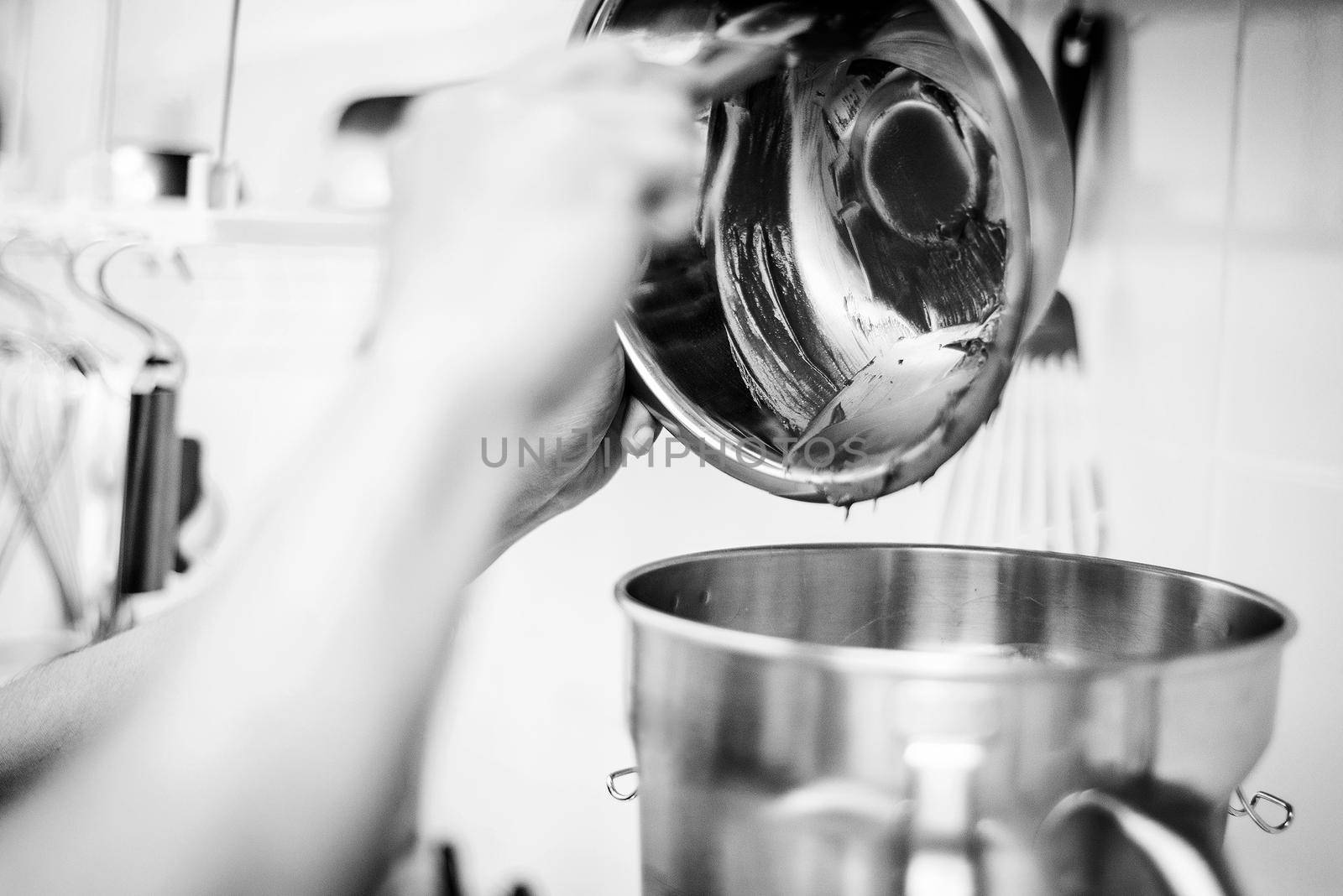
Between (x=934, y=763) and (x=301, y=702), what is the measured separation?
132 mm

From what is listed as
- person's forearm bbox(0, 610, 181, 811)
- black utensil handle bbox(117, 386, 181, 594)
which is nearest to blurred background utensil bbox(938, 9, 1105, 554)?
person's forearm bbox(0, 610, 181, 811)

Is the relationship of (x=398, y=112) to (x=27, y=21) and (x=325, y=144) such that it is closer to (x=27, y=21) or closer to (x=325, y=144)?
(x=325, y=144)

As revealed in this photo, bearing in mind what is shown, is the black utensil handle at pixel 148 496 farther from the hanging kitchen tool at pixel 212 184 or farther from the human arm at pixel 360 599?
the human arm at pixel 360 599

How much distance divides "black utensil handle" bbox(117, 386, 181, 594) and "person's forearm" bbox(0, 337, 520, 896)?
531mm

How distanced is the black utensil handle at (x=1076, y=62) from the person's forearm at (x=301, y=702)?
1.23 feet

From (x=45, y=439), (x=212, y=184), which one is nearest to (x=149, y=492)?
(x=212, y=184)

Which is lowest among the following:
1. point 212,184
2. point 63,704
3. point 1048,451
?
point 63,704

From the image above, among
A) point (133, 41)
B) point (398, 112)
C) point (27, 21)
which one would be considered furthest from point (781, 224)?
point (27, 21)

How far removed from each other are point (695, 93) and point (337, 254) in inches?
25.7

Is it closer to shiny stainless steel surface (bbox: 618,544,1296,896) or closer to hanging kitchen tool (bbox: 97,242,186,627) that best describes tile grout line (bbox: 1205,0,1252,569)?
shiny stainless steel surface (bbox: 618,544,1296,896)

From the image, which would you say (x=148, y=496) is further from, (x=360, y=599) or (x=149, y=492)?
(x=360, y=599)

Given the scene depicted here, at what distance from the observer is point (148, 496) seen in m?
0.76

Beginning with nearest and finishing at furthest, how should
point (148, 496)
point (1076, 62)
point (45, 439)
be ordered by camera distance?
point (1076, 62)
point (148, 496)
point (45, 439)

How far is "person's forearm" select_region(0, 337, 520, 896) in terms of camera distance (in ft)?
0.79
